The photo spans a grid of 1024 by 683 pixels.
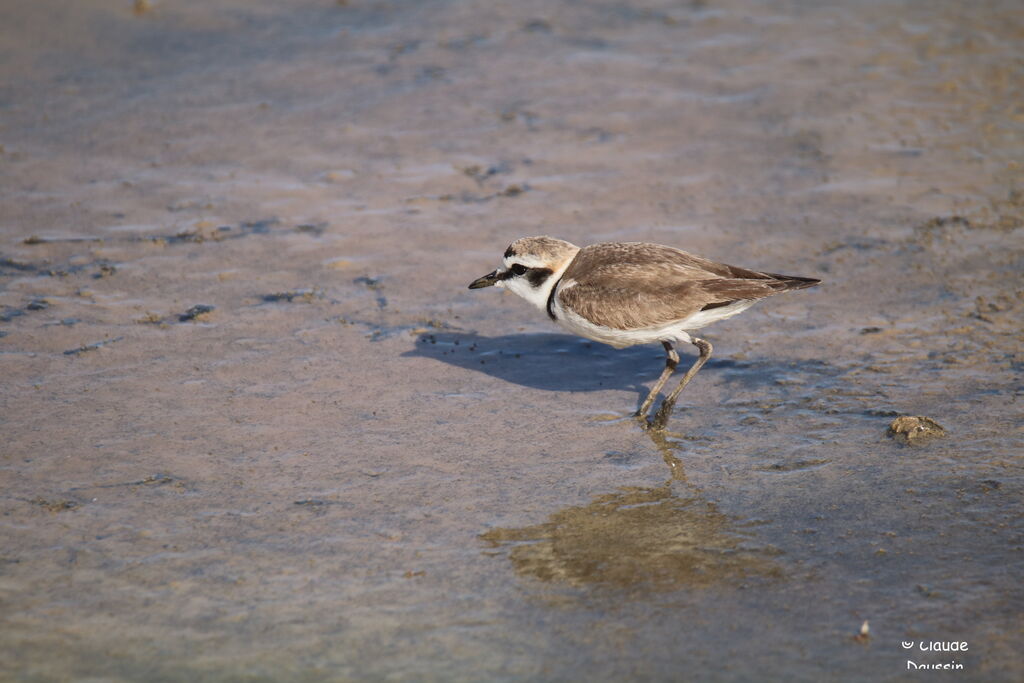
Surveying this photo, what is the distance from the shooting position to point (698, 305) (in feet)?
22.5

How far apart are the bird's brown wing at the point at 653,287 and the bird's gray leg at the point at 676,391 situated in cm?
49

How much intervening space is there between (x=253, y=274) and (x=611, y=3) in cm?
784

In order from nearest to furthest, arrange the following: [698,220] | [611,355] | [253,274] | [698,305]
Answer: [698,305] < [611,355] < [253,274] < [698,220]

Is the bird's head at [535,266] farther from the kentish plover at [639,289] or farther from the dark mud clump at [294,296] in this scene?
the dark mud clump at [294,296]

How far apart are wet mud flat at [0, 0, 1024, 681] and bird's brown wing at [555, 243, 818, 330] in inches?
30.5

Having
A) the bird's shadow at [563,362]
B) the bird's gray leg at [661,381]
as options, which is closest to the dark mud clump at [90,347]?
the bird's shadow at [563,362]

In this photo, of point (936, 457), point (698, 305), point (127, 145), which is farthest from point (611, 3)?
point (936, 457)

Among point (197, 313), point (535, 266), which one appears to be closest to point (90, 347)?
point (197, 313)

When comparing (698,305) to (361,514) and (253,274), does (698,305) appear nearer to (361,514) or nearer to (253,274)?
(361,514)

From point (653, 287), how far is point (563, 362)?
133cm

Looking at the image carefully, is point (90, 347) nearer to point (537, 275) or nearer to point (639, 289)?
point (537, 275)

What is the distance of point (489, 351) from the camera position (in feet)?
26.5

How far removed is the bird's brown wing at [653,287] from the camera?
6.87m

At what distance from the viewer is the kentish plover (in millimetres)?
6879
